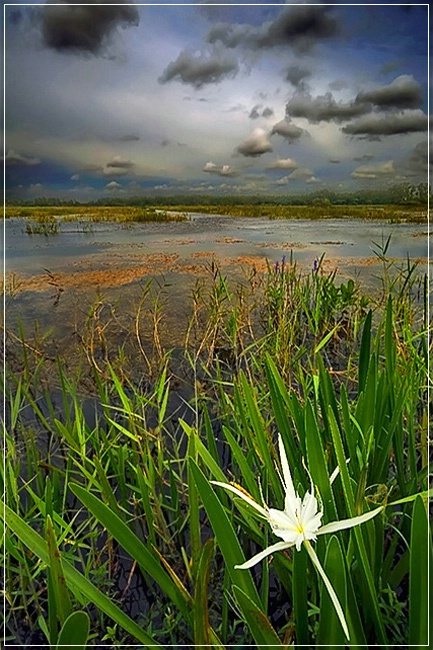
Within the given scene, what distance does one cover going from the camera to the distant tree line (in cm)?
66

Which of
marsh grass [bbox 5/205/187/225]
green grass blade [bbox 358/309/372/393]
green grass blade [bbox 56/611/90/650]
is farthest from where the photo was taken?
marsh grass [bbox 5/205/187/225]

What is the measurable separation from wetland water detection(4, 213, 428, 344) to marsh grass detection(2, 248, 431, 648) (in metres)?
0.02

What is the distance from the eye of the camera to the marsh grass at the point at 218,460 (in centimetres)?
33

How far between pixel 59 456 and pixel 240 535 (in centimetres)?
26

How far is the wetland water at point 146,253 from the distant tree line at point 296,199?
22mm

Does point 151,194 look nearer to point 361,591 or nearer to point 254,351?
point 254,351

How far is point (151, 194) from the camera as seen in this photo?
0.66 meters

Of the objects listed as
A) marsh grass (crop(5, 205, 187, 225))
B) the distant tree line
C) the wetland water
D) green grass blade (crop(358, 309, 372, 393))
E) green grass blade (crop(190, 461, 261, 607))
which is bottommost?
green grass blade (crop(190, 461, 261, 607))

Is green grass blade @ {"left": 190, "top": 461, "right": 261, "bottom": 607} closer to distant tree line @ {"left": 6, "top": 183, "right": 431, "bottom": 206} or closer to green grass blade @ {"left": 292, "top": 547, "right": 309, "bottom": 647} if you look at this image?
green grass blade @ {"left": 292, "top": 547, "right": 309, "bottom": 647}

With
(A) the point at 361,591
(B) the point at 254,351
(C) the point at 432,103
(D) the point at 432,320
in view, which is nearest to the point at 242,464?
(A) the point at 361,591

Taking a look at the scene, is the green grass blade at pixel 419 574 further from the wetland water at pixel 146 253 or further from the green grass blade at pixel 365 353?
the wetland water at pixel 146 253

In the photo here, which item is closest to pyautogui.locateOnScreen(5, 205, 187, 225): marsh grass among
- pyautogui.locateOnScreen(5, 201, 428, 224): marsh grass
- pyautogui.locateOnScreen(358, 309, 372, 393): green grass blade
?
pyautogui.locateOnScreen(5, 201, 428, 224): marsh grass

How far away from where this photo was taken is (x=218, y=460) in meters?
0.58

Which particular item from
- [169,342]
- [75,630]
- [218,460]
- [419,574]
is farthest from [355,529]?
[169,342]
